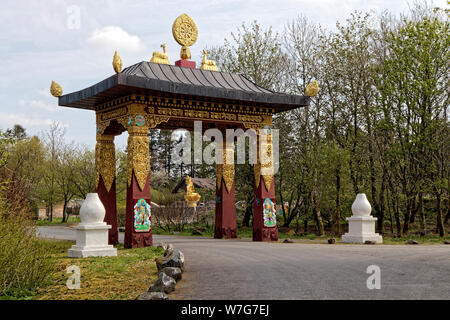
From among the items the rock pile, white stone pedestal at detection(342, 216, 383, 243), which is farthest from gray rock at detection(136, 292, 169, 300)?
white stone pedestal at detection(342, 216, 383, 243)

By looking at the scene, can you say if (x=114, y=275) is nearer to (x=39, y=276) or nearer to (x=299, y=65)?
(x=39, y=276)

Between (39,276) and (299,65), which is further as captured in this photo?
(299,65)

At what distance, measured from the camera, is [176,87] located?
588 inches

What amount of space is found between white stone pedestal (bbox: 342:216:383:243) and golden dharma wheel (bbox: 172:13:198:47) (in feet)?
27.2

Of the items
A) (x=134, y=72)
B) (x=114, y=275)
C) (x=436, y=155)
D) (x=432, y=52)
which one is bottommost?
(x=114, y=275)

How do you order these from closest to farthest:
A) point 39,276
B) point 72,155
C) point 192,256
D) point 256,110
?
point 39,276 → point 192,256 → point 256,110 → point 72,155

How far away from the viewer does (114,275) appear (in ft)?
30.6

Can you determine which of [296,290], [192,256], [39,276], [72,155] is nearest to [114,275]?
[39,276]

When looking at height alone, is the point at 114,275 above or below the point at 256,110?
below

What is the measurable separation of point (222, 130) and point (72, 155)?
2718 centimetres

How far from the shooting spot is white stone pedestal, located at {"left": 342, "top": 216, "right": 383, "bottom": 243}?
49.9 ft

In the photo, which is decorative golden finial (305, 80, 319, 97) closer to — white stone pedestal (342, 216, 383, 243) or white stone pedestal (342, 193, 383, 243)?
white stone pedestal (342, 193, 383, 243)

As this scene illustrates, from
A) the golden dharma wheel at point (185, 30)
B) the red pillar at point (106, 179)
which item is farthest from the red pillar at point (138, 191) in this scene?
the golden dharma wheel at point (185, 30)

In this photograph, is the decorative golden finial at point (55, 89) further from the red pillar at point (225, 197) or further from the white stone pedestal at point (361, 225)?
the white stone pedestal at point (361, 225)
